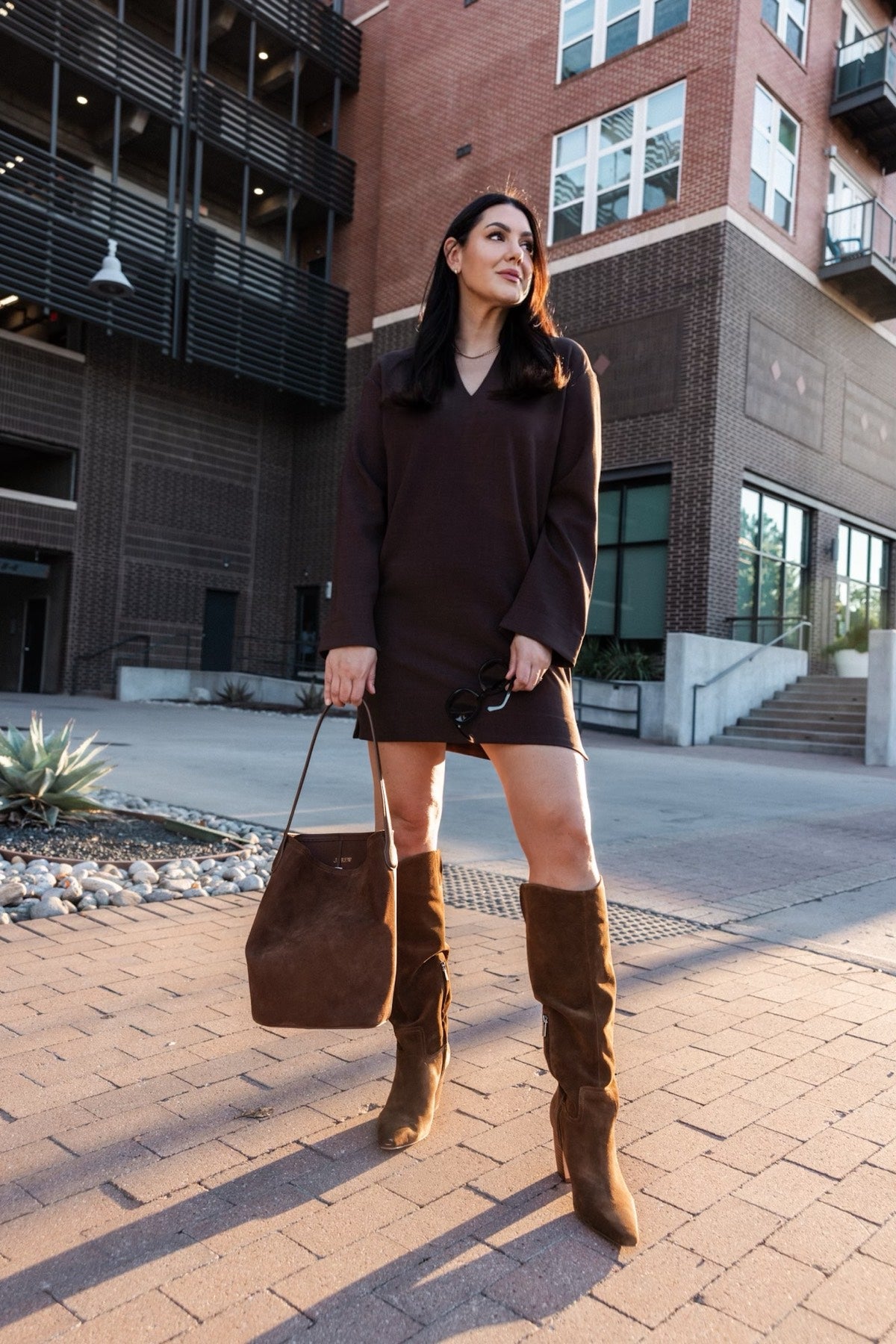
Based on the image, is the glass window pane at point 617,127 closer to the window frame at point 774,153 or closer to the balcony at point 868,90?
the window frame at point 774,153

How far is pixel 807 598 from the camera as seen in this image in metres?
19.6

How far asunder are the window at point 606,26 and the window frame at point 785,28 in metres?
1.68

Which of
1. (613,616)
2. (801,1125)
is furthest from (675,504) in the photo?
(801,1125)

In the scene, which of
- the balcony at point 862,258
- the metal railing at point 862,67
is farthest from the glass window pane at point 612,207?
the metal railing at point 862,67

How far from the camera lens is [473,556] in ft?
6.58

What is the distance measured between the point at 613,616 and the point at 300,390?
30.4ft

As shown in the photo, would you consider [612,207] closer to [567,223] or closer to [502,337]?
[567,223]

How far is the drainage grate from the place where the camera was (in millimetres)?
3773

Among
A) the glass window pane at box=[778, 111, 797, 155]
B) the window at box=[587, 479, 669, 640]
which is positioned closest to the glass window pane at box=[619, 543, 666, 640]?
the window at box=[587, 479, 669, 640]

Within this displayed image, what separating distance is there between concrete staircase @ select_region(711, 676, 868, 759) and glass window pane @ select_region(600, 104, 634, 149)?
33.5 feet

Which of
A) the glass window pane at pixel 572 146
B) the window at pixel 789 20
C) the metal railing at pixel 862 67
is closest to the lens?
the window at pixel 789 20

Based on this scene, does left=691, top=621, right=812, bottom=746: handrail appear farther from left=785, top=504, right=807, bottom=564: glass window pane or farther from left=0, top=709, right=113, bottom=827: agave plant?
left=0, top=709, right=113, bottom=827: agave plant

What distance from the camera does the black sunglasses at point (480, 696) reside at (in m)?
1.92

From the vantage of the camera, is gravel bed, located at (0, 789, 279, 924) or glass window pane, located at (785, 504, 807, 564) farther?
glass window pane, located at (785, 504, 807, 564)
